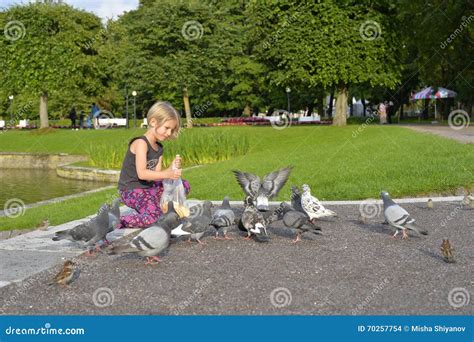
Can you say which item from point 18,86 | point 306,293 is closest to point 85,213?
point 306,293

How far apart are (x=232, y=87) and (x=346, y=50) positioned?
78.1 feet

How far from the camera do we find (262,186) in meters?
9.23

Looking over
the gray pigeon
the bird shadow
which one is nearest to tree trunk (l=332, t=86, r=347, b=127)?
the bird shadow

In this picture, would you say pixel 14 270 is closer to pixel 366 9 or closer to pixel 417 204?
pixel 417 204

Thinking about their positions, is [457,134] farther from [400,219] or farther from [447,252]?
[447,252]

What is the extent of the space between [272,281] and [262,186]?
10.5ft

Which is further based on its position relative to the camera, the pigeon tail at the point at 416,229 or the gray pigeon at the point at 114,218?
the pigeon tail at the point at 416,229

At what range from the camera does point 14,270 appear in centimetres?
655

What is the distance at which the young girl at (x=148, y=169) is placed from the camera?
26.0ft

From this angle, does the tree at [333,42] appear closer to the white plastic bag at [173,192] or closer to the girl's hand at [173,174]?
the white plastic bag at [173,192]

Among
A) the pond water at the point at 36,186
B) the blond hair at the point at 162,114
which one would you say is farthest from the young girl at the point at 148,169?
the pond water at the point at 36,186

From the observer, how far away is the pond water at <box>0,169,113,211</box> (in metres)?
20.0

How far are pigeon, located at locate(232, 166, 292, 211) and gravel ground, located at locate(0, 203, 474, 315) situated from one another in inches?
32.3

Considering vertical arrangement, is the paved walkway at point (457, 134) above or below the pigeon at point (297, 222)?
above
